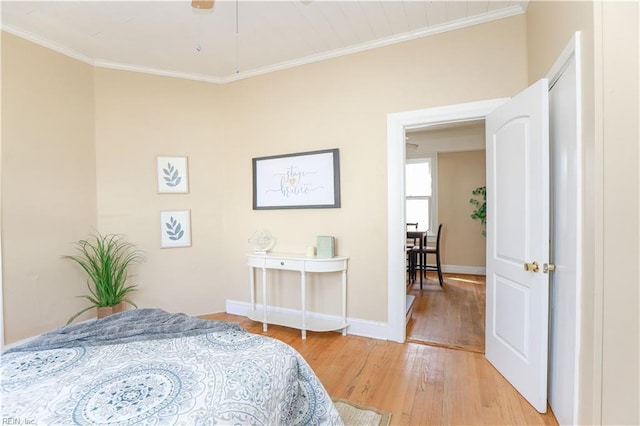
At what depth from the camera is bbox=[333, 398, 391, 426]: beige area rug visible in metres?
1.67

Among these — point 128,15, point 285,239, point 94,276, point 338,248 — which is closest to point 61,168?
point 94,276

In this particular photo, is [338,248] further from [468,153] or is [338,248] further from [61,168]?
[468,153]

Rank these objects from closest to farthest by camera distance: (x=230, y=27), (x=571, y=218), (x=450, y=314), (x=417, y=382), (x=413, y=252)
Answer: (x=571, y=218) → (x=417, y=382) → (x=230, y=27) → (x=450, y=314) → (x=413, y=252)

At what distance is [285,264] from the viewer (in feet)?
9.54

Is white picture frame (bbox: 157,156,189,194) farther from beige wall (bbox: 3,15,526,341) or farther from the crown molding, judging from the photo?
the crown molding

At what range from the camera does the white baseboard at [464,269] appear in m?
5.33

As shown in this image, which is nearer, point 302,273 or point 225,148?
point 302,273

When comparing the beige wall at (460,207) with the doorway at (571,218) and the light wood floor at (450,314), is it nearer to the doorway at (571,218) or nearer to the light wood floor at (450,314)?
the light wood floor at (450,314)

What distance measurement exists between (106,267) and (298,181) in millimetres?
2044

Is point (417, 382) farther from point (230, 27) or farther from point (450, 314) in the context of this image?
point (230, 27)

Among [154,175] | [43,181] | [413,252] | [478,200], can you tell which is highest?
[154,175]

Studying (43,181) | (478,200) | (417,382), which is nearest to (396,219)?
(417,382)

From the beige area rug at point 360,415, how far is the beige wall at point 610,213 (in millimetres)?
956

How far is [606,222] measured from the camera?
1.23 m
